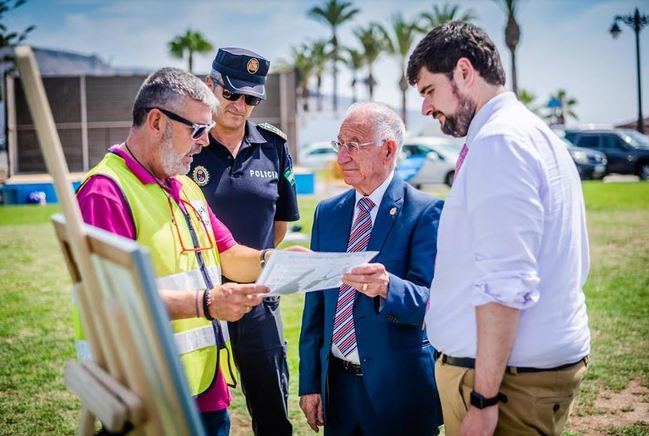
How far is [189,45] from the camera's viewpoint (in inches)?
2195

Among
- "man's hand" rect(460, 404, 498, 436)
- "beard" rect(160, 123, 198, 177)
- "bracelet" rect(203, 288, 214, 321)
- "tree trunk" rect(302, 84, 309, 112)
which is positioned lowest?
"man's hand" rect(460, 404, 498, 436)

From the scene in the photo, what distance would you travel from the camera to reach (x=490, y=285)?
2.02 meters

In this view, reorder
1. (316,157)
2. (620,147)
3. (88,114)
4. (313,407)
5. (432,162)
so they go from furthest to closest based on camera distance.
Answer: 1. (88,114)
2. (316,157)
3. (620,147)
4. (432,162)
5. (313,407)

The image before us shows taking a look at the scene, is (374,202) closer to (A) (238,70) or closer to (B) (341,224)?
(B) (341,224)

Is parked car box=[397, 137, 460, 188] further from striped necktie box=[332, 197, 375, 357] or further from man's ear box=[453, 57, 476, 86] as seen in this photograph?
man's ear box=[453, 57, 476, 86]

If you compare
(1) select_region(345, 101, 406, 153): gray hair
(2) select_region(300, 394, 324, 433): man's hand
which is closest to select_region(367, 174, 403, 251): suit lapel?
(1) select_region(345, 101, 406, 153): gray hair

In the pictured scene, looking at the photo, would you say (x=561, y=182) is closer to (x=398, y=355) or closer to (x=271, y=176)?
(x=398, y=355)

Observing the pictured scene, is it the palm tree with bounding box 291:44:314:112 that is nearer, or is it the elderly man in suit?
the elderly man in suit

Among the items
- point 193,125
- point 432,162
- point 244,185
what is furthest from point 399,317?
point 432,162

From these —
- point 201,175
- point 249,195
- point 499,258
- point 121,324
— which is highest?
A: point 201,175

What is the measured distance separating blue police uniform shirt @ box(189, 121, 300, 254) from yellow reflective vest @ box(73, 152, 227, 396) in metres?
0.78

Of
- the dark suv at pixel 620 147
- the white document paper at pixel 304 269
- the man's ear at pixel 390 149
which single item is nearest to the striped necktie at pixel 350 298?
the man's ear at pixel 390 149

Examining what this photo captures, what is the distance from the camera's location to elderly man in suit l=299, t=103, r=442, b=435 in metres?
2.94

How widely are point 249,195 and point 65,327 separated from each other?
4669 mm
